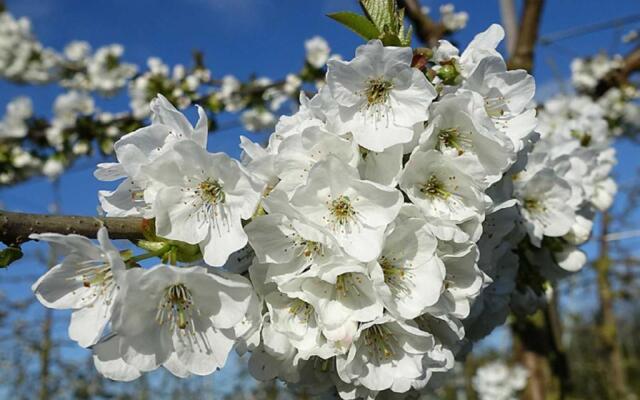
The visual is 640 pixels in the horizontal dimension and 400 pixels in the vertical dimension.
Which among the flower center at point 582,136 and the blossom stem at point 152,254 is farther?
the flower center at point 582,136

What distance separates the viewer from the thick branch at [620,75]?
3.62 meters

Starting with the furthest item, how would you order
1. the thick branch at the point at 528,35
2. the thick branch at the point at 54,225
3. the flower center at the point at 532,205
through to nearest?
the thick branch at the point at 528,35 < the flower center at the point at 532,205 < the thick branch at the point at 54,225

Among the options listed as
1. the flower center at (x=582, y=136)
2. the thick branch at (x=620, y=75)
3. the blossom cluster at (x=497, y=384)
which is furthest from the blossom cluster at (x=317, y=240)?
the blossom cluster at (x=497, y=384)

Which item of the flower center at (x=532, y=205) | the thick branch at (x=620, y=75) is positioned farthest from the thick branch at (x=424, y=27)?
the flower center at (x=532, y=205)

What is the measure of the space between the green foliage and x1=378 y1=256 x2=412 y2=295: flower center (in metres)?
0.45

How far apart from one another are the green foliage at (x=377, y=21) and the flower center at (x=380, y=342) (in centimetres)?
59

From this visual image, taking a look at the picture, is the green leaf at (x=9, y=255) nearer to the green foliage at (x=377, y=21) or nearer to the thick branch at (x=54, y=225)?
the thick branch at (x=54, y=225)

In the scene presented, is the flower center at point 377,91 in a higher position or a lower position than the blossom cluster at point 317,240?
higher

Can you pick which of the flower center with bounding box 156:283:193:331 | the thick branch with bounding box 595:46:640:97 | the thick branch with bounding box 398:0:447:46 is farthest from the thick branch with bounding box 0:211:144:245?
the thick branch with bounding box 595:46:640:97

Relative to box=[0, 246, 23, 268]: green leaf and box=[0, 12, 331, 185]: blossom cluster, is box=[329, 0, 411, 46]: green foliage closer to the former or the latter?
box=[0, 246, 23, 268]: green leaf

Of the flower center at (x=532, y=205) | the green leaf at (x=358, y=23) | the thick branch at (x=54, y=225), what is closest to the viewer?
the thick branch at (x=54, y=225)

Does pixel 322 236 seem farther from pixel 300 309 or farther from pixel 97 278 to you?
pixel 97 278

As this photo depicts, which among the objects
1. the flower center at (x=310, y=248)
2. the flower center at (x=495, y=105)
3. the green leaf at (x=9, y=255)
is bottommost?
the flower center at (x=310, y=248)

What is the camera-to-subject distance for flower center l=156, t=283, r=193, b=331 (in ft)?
3.24
